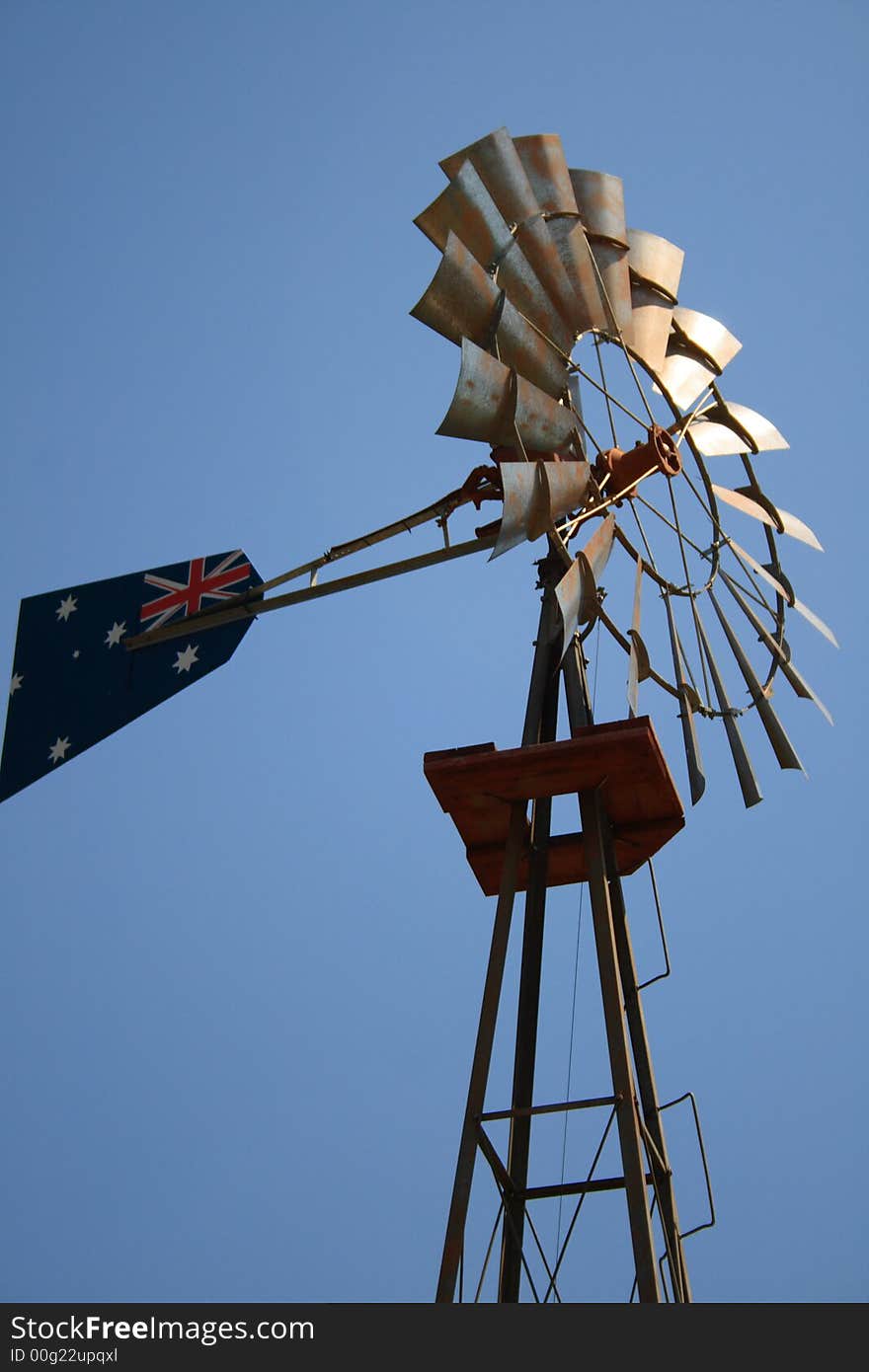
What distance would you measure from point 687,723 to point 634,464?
1621mm

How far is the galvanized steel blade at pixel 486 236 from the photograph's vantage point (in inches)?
393

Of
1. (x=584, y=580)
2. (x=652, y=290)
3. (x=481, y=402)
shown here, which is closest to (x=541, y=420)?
→ (x=481, y=402)

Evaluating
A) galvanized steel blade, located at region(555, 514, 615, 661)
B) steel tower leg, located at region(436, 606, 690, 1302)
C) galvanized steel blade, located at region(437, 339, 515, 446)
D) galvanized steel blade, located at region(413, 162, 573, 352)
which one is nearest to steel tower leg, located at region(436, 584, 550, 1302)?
steel tower leg, located at region(436, 606, 690, 1302)

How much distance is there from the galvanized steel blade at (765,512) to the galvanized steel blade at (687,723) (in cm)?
129

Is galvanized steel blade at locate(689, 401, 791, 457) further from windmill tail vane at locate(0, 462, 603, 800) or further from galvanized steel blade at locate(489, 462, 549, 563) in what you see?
galvanized steel blade at locate(489, 462, 549, 563)

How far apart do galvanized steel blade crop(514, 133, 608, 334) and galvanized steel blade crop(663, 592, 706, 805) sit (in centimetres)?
186

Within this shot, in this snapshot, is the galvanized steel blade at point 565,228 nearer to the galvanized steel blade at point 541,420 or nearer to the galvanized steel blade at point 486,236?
the galvanized steel blade at point 486,236

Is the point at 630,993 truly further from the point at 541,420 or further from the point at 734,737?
the point at 541,420

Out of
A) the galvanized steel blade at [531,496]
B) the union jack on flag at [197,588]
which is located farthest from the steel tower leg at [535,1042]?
the union jack on flag at [197,588]

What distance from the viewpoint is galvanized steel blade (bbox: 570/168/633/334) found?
11.3 metres

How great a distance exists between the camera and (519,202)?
10.5 m
